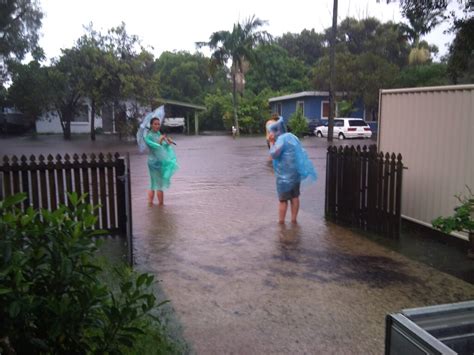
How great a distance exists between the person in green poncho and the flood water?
0.50 meters

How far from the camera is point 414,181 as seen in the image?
6918mm

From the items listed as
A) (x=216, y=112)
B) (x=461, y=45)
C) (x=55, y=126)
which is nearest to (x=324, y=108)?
(x=216, y=112)

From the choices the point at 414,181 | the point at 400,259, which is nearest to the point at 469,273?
the point at 400,259

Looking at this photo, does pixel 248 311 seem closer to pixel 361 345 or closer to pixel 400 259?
pixel 361 345

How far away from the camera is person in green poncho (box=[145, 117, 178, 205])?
8.43 m

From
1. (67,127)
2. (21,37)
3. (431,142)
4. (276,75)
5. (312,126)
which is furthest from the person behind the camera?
(276,75)

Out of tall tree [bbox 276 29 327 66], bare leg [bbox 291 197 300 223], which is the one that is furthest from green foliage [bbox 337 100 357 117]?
bare leg [bbox 291 197 300 223]

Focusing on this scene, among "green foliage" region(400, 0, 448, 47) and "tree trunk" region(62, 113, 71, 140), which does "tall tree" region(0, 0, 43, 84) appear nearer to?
"tree trunk" region(62, 113, 71, 140)

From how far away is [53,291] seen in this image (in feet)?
7.50

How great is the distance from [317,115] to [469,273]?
34.7 meters

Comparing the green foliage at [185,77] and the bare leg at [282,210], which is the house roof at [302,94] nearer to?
the green foliage at [185,77]

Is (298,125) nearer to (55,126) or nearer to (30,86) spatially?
(30,86)

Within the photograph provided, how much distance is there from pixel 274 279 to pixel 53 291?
3.04 meters

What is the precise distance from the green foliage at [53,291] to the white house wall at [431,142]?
494cm
